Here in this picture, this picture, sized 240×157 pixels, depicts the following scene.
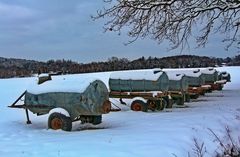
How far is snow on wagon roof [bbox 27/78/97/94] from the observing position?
14023mm

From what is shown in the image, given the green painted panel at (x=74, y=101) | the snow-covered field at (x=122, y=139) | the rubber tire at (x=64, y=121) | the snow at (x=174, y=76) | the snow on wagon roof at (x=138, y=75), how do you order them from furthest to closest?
the snow at (x=174, y=76) < the snow on wagon roof at (x=138, y=75) < the green painted panel at (x=74, y=101) < the rubber tire at (x=64, y=121) < the snow-covered field at (x=122, y=139)

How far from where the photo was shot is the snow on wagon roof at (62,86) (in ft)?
46.0

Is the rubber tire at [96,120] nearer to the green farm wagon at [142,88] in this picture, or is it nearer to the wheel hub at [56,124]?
the wheel hub at [56,124]

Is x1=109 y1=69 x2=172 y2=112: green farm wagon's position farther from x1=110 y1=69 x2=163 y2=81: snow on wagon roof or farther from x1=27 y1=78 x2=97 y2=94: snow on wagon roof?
x1=27 y1=78 x2=97 y2=94: snow on wagon roof

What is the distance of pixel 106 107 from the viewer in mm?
14656

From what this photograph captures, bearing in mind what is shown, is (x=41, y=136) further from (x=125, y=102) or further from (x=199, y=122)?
(x=125, y=102)

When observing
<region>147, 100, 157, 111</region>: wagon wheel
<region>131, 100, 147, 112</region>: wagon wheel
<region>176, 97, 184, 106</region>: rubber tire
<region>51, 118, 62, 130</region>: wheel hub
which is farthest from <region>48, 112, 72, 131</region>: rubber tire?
<region>176, 97, 184, 106</region>: rubber tire

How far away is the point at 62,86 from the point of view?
14.3m

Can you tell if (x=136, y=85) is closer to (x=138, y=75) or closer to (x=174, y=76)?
(x=138, y=75)

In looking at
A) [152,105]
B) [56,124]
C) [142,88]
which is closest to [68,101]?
[56,124]

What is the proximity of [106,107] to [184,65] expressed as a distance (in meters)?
62.0

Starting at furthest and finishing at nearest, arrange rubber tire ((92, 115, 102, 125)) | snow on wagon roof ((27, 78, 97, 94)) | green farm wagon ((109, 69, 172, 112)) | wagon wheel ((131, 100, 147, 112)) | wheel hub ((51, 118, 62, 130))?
green farm wagon ((109, 69, 172, 112)), wagon wheel ((131, 100, 147, 112)), rubber tire ((92, 115, 102, 125)), snow on wagon roof ((27, 78, 97, 94)), wheel hub ((51, 118, 62, 130))

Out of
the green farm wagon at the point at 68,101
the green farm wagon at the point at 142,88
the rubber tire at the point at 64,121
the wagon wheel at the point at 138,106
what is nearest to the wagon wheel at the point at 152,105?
the green farm wagon at the point at 142,88

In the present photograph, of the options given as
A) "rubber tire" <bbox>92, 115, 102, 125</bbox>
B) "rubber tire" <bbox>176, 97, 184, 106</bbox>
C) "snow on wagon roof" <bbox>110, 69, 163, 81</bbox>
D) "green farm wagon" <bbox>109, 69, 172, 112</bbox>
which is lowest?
"rubber tire" <bbox>176, 97, 184, 106</bbox>
